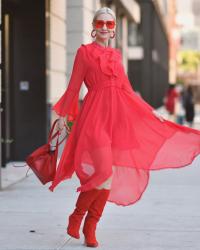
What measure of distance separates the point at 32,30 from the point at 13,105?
1304mm

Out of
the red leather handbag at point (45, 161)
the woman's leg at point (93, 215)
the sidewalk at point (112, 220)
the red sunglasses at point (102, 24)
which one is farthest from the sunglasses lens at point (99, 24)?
the sidewalk at point (112, 220)

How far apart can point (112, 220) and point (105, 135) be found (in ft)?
4.99

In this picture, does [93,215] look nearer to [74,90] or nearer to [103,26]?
[74,90]

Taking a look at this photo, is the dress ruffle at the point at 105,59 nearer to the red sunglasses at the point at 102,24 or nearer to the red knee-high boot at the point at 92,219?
the red sunglasses at the point at 102,24

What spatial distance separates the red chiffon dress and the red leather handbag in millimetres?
179

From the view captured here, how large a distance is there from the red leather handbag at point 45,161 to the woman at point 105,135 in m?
0.18

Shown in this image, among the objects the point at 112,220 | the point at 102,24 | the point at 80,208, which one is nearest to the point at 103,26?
the point at 102,24

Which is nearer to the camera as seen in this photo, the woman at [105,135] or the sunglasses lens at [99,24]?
the woman at [105,135]

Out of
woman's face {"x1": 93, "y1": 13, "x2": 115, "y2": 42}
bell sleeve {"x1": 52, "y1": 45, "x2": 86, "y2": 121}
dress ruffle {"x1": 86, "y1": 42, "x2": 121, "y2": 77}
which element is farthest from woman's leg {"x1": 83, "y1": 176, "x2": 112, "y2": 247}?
woman's face {"x1": 93, "y1": 13, "x2": 115, "y2": 42}

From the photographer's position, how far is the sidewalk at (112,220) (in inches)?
218

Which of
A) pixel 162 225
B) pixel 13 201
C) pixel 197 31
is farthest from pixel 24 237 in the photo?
pixel 197 31

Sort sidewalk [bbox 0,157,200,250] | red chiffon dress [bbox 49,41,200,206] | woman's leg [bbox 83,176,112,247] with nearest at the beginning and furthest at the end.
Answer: red chiffon dress [bbox 49,41,200,206] < woman's leg [bbox 83,176,112,247] < sidewalk [bbox 0,157,200,250]

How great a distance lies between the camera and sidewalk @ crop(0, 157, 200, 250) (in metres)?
5.53

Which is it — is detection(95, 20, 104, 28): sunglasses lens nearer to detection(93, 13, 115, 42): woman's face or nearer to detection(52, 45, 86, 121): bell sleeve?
detection(93, 13, 115, 42): woman's face
